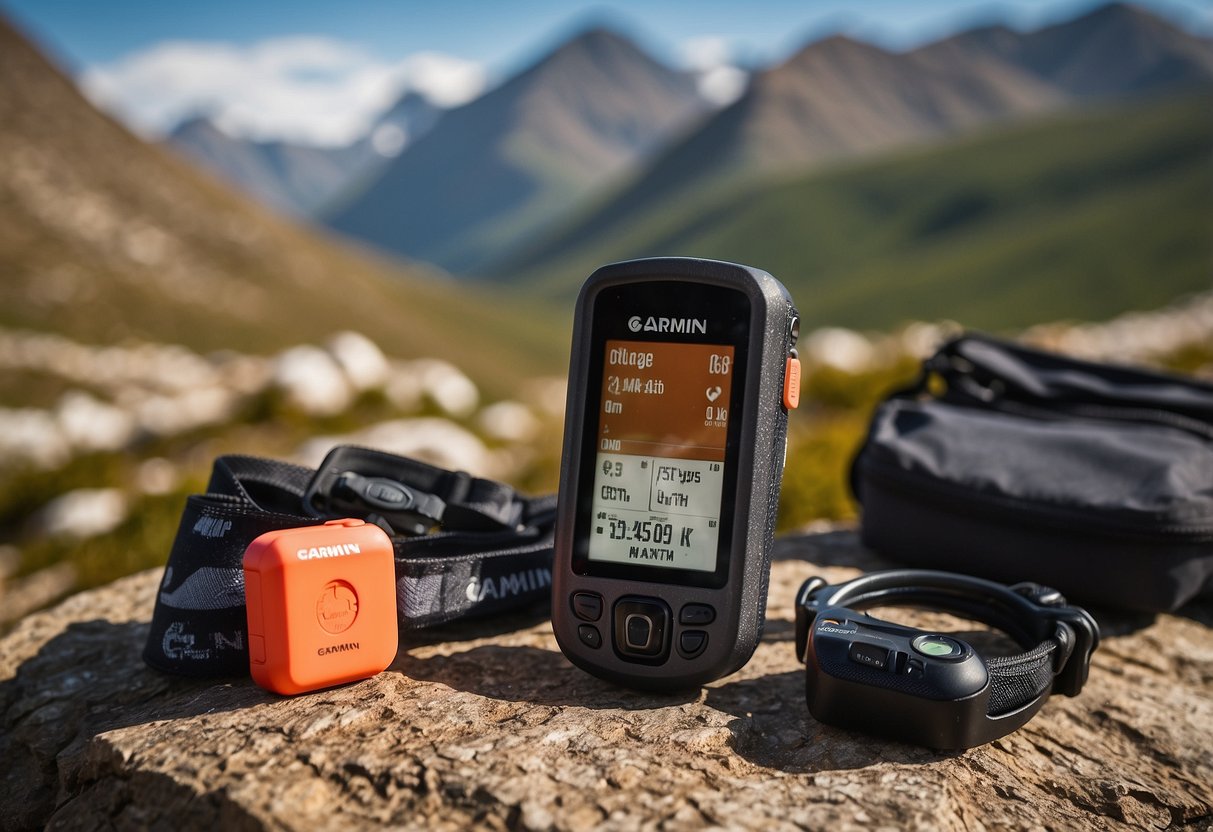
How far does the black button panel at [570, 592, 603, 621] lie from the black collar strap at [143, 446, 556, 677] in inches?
17.6

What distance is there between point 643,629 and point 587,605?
0.50 feet

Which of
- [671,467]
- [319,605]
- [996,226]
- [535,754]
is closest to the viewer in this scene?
[535,754]

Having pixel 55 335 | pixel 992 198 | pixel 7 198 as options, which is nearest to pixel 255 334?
pixel 55 335

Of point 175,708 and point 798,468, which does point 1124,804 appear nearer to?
point 175,708

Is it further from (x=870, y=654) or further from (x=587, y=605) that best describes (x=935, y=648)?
(x=587, y=605)

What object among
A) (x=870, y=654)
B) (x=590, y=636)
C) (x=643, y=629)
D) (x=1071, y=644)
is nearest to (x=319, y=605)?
(x=590, y=636)

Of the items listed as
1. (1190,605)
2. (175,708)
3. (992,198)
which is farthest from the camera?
(992,198)

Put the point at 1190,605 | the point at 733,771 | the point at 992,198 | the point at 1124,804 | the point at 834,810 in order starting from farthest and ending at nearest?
the point at 992,198 < the point at 1190,605 < the point at 1124,804 < the point at 733,771 < the point at 834,810

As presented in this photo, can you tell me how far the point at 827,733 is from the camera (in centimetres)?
192

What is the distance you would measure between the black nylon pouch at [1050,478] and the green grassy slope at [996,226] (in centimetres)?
4886

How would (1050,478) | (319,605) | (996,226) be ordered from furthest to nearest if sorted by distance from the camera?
(996,226) → (1050,478) → (319,605)

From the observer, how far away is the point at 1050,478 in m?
2.81

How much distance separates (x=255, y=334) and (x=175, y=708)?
181 ft

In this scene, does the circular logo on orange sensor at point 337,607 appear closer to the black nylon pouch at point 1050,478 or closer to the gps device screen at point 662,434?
the gps device screen at point 662,434
